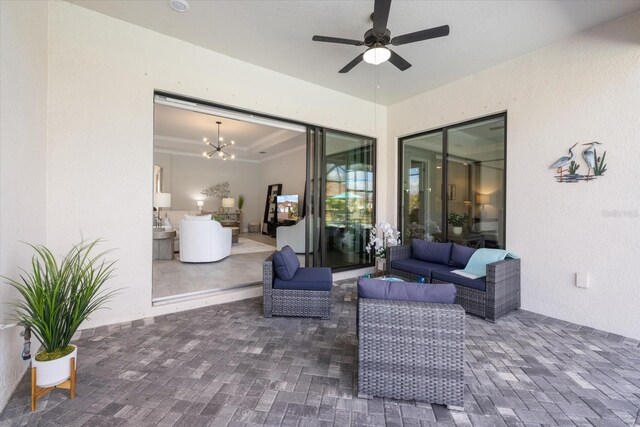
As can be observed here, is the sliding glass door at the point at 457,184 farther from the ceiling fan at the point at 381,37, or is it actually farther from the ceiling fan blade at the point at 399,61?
the ceiling fan at the point at 381,37

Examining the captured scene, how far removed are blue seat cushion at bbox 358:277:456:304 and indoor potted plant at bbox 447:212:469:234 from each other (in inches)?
109

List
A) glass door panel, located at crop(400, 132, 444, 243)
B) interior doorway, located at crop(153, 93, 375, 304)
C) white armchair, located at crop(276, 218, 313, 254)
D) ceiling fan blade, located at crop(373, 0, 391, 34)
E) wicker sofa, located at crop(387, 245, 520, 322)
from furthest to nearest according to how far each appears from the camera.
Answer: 1. white armchair, located at crop(276, 218, 313, 254)
2. glass door panel, located at crop(400, 132, 444, 243)
3. interior doorway, located at crop(153, 93, 375, 304)
4. wicker sofa, located at crop(387, 245, 520, 322)
5. ceiling fan blade, located at crop(373, 0, 391, 34)

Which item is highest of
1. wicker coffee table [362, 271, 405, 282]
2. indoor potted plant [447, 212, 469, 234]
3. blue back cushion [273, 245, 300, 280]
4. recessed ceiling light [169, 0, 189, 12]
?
recessed ceiling light [169, 0, 189, 12]

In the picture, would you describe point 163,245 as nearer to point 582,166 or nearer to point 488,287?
point 488,287

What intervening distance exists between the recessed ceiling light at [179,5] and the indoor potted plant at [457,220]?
4344 mm

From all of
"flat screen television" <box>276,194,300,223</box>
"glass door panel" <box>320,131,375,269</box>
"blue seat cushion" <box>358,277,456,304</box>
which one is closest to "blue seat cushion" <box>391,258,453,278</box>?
"glass door panel" <box>320,131,375,269</box>

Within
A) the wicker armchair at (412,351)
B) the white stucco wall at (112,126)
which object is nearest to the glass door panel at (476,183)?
the wicker armchair at (412,351)

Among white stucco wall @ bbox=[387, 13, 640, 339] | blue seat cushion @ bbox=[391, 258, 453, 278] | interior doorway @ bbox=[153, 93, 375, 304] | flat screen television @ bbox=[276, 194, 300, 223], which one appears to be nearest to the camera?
white stucco wall @ bbox=[387, 13, 640, 339]

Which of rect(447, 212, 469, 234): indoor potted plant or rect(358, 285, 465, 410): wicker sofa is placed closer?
rect(358, 285, 465, 410): wicker sofa

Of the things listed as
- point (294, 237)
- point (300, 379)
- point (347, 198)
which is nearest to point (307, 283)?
point (300, 379)

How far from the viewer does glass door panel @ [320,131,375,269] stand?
475 cm

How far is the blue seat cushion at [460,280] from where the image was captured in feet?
10.4

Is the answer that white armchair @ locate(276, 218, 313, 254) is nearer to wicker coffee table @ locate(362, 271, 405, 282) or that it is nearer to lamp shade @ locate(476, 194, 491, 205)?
wicker coffee table @ locate(362, 271, 405, 282)

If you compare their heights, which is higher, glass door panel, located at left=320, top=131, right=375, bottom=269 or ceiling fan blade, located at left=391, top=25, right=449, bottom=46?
ceiling fan blade, located at left=391, top=25, right=449, bottom=46
